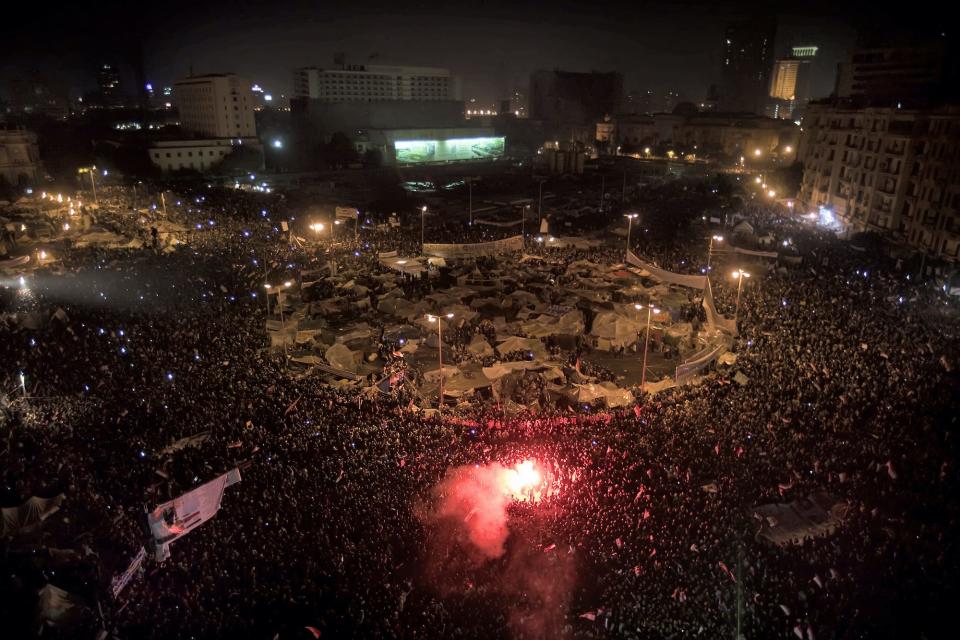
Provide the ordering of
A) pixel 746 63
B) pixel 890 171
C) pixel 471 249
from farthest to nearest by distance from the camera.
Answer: pixel 746 63, pixel 890 171, pixel 471 249

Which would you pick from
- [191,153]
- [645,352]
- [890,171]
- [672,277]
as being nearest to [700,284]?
[672,277]

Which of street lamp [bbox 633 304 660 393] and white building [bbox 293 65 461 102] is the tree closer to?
white building [bbox 293 65 461 102]

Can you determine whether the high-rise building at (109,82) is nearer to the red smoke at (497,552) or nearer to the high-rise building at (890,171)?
the high-rise building at (890,171)

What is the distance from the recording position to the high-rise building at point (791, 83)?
129 metres

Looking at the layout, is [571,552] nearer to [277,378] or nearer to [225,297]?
[277,378]

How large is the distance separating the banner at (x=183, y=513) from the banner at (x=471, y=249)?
1790 centimetres

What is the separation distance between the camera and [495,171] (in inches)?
2815

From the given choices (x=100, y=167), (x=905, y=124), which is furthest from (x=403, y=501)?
(x=100, y=167)

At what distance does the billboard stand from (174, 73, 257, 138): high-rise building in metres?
17.5

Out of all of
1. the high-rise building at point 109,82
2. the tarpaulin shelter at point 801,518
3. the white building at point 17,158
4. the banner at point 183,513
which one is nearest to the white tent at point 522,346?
the tarpaulin shelter at point 801,518

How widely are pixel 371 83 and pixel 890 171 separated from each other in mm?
80819

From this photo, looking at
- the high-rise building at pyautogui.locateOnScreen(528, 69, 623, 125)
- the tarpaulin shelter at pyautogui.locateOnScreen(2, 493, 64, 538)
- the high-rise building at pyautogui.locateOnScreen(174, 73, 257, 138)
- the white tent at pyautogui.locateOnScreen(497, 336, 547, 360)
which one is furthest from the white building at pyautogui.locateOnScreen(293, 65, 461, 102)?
the tarpaulin shelter at pyautogui.locateOnScreen(2, 493, 64, 538)

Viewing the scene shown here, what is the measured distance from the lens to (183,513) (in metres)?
10.4

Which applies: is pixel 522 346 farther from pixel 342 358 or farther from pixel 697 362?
pixel 342 358
